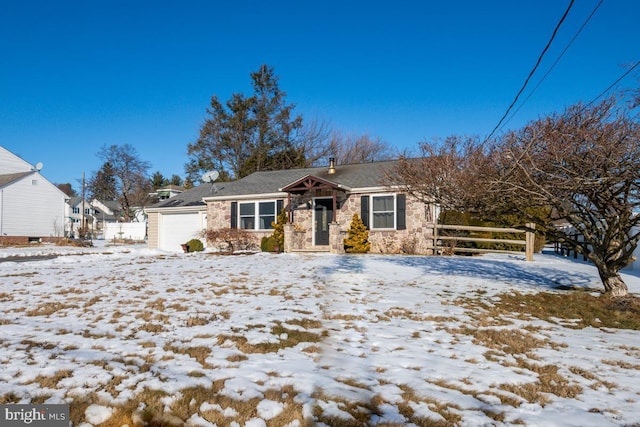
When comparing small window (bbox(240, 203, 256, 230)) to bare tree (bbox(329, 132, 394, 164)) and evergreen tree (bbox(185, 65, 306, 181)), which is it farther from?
bare tree (bbox(329, 132, 394, 164))

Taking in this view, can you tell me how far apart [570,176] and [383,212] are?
30.8 ft

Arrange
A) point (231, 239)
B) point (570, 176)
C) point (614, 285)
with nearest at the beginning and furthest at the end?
point (570, 176) < point (614, 285) < point (231, 239)

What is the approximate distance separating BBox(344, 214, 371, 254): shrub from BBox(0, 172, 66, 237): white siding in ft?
89.7

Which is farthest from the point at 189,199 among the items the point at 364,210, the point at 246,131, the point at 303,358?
the point at 303,358

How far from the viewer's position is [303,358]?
12.4 ft

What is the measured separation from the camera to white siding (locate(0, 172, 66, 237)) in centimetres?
2875

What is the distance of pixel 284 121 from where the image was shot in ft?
113

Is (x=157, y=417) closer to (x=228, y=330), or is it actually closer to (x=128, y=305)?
(x=228, y=330)

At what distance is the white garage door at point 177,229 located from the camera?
1966cm

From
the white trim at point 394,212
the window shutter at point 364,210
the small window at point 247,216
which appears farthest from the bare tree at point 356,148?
the white trim at point 394,212

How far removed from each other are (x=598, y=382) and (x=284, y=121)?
32.8 metres

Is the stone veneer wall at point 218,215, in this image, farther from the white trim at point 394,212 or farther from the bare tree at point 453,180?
the bare tree at point 453,180

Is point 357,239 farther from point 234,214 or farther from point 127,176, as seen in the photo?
point 127,176

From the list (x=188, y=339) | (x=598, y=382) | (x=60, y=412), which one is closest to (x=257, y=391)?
(x=60, y=412)
